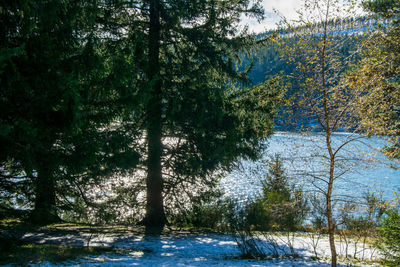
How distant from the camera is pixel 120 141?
8195 mm

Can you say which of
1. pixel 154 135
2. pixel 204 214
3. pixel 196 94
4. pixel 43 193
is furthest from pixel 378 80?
pixel 204 214

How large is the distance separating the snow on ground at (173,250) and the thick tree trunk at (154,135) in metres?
1.41

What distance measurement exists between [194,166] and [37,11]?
6.36 m

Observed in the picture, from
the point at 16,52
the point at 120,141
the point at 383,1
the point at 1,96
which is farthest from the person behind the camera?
the point at 383,1

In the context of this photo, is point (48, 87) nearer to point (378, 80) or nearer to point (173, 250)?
point (173, 250)

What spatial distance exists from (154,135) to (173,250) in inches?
151

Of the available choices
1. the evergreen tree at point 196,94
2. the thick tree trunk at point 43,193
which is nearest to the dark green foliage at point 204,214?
the evergreen tree at point 196,94

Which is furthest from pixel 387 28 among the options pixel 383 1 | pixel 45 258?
pixel 45 258

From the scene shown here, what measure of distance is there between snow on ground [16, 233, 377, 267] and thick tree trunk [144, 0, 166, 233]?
1412mm

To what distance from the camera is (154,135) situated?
411 inches

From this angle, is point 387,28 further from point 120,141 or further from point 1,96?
point 1,96

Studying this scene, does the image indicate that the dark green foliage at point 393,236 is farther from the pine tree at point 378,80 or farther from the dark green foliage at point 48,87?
the dark green foliage at point 48,87

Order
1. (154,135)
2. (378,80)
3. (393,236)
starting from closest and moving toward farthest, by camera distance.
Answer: (393,236) → (378,80) → (154,135)

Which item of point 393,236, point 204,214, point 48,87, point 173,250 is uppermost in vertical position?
point 48,87
